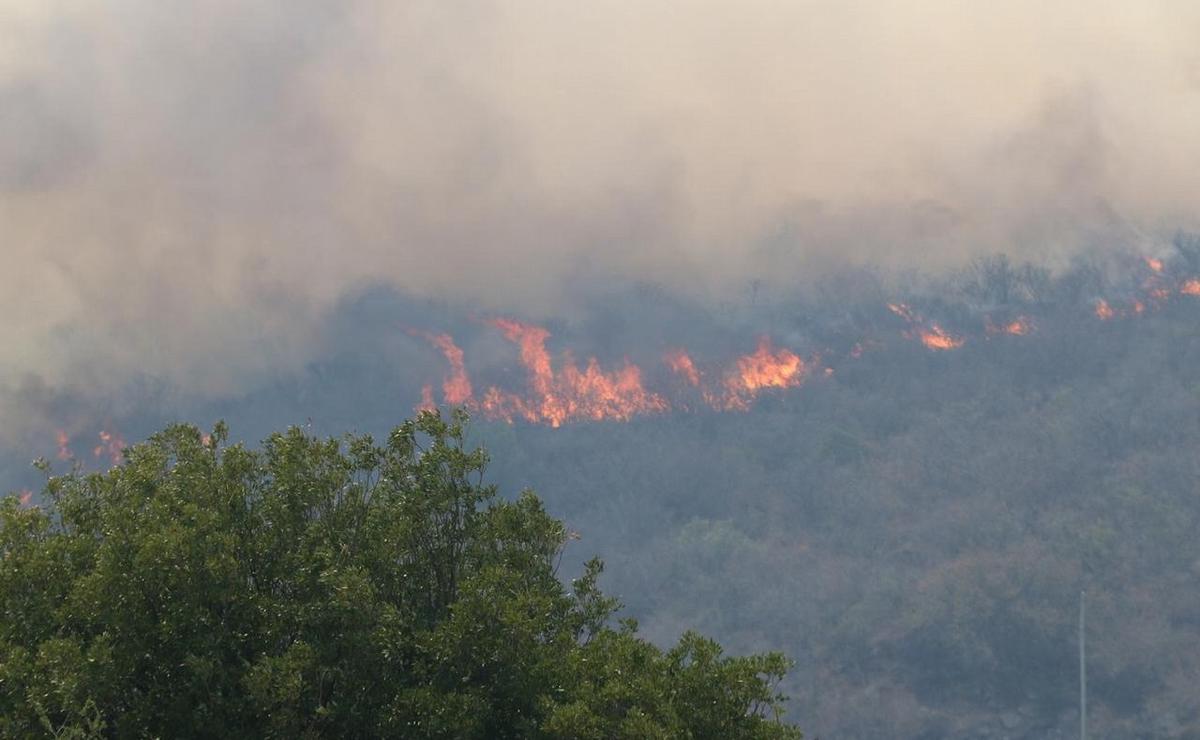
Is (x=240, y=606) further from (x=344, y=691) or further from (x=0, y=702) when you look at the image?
(x=0, y=702)

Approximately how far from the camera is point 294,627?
6956 cm

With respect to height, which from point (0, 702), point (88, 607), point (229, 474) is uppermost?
point (229, 474)

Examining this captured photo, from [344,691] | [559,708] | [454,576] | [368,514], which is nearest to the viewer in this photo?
[559,708]

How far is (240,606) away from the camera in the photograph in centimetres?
6819

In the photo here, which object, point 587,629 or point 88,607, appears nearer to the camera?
point 88,607

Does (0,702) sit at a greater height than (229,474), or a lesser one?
lesser

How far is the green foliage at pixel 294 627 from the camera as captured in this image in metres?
65.2

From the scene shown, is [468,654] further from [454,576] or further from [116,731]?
[116,731]

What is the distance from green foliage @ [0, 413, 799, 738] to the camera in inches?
Result: 2566

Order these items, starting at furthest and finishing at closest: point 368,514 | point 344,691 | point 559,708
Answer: point 368,514
point 344,691
point 559,708

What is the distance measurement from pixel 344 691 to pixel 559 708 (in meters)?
12.4

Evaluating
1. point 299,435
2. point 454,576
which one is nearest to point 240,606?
point 299,435

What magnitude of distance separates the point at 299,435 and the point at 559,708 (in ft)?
70.5

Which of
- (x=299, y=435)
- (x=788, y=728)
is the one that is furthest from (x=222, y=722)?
(x=788, y=728)
